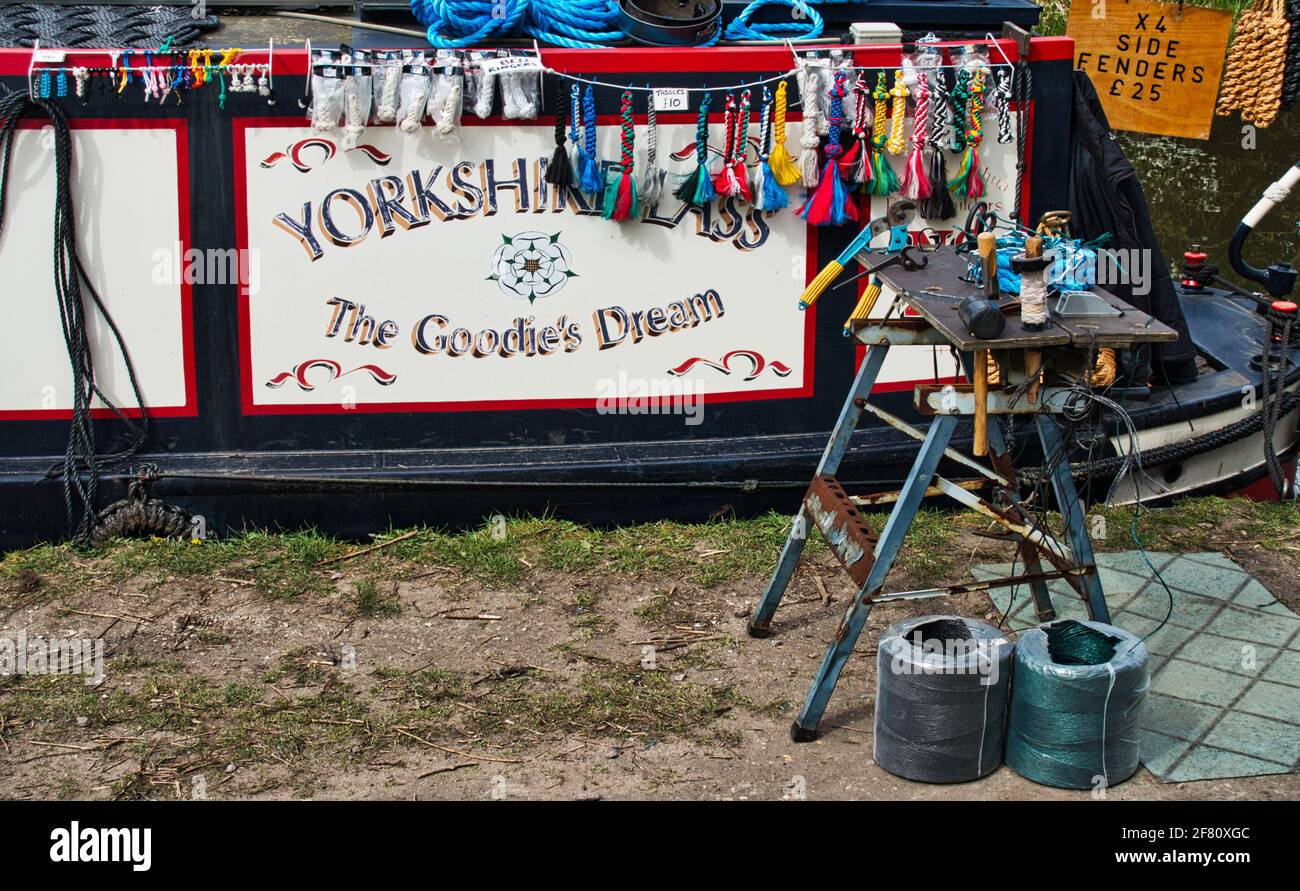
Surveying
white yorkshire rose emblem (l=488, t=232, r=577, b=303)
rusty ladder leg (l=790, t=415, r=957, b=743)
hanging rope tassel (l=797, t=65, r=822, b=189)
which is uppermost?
hanging rope tassel (l=797, t=65, r=822, b=189)

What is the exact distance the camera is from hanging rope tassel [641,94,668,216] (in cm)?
567

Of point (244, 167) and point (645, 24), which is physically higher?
point (645, 24)

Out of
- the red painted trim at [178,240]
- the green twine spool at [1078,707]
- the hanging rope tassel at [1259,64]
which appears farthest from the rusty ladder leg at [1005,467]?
the red painted trim at [178,240]

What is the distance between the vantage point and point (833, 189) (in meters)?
5.79

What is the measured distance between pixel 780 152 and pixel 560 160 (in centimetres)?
85

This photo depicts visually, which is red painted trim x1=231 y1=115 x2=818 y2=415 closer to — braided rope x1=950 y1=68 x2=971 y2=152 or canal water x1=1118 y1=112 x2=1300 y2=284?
braided rope x1=950 y1=68 x2=971 y2=152

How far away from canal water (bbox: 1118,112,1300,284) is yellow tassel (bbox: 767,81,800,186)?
496 centimetres

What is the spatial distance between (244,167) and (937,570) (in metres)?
3.07

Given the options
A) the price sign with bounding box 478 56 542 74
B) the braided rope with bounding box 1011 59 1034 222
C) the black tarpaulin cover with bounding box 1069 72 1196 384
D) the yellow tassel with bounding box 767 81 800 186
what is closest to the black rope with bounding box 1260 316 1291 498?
the black tarpaulin cover with bounding box 1069 72 1196 384

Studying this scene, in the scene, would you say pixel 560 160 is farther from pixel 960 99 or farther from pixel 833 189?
pixel 960 99

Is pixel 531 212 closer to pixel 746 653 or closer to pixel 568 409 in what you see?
pixel 568 409

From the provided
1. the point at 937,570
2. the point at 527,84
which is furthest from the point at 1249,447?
the point at 527,84

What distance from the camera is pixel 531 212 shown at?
576 centimetres

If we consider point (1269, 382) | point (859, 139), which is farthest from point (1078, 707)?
point (1269, 382)
